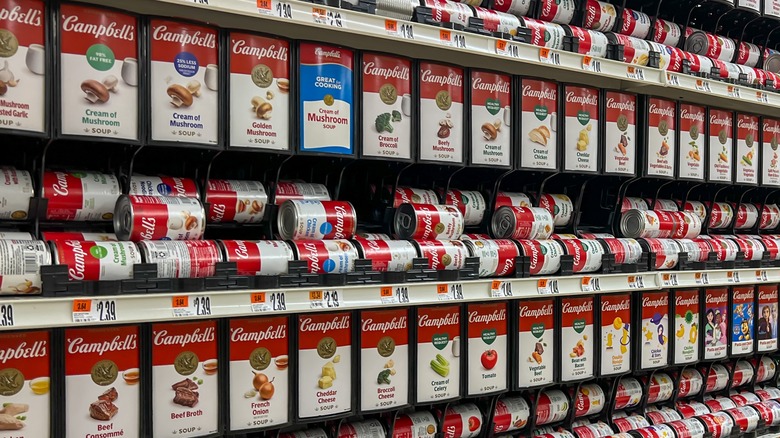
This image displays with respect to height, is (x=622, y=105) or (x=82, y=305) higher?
(x=622, y=105)

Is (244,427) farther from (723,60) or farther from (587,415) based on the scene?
(723,60)

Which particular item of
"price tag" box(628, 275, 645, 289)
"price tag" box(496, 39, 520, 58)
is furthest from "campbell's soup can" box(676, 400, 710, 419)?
"price tag" box(496, 39, 520, 58)

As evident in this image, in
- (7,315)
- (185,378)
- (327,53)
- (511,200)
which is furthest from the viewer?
(511,200)

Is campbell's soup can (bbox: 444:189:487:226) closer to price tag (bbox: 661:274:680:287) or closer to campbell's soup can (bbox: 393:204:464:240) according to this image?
campbell's soup can (bbox: 393:204:464:240)

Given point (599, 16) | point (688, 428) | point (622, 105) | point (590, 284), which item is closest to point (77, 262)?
point (590, 284)

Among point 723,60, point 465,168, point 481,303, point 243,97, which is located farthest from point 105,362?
point 723,60

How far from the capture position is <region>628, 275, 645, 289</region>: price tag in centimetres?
248

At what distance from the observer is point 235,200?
1943mm

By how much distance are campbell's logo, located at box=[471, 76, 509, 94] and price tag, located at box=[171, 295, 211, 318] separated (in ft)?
3.54

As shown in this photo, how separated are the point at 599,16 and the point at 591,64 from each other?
417 mm

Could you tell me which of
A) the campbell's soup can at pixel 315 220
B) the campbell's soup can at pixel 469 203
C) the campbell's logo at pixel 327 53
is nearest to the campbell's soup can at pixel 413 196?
the campbell's soup can at pixel 469 203

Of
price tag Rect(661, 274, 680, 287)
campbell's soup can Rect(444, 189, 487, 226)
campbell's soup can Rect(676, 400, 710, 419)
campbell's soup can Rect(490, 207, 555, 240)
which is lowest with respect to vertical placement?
campbell's soup can Rect(676, 400, 710, 419)

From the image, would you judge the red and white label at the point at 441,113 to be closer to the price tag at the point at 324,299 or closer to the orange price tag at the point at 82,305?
the price tag at the point at 324,299

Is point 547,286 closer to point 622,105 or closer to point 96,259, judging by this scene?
point 622,105
